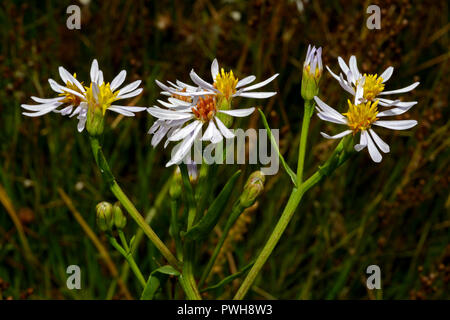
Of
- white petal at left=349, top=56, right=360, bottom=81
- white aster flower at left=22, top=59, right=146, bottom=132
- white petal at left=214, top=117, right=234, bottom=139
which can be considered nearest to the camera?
white petal at left=214, top=117, right=234, bottom=139

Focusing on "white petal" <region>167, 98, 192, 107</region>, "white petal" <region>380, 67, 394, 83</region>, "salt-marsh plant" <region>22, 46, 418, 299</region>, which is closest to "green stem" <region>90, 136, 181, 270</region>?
"salt-marsh plant" <region>22, 46, 418, 299</region>

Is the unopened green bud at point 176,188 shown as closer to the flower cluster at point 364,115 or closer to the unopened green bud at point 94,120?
the unopened green bud at point 94,120

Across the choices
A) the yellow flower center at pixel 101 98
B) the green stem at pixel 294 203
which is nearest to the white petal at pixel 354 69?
the green stem at pixel 294 203

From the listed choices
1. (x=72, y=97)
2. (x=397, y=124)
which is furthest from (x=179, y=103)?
(x=397, y=124)

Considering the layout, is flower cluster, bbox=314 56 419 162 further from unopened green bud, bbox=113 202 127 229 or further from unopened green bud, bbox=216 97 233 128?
unopened green bud, bbox=113 202 127 229

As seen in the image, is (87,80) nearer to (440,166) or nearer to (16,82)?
(16,82)

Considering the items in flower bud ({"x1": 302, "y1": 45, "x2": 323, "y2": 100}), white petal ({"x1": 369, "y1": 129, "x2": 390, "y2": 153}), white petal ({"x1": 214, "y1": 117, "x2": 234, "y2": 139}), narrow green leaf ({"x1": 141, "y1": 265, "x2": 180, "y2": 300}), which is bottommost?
narrow green leaf ({"x1": 141, "y1": 265, "x2": 180, "y2": 300})

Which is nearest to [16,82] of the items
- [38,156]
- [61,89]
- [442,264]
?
[38,156]
